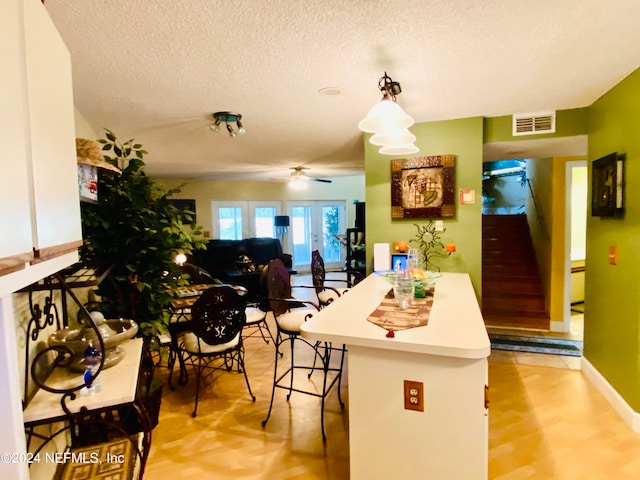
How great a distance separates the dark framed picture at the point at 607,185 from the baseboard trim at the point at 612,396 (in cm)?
133

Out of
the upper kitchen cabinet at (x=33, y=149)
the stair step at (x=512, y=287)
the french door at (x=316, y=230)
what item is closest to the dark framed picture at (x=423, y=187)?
the stair step at (x=512, y=287)

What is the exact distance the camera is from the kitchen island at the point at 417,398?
1426 mm

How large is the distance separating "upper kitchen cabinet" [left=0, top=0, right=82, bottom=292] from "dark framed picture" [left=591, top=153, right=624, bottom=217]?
320cm

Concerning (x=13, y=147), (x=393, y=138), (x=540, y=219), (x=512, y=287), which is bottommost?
(x=512, y=287)

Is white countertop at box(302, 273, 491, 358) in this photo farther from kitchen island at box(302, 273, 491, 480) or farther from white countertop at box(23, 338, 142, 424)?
white countertop at box(23, 338, 142, 424)

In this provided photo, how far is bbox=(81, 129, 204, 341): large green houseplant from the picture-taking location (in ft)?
6.48

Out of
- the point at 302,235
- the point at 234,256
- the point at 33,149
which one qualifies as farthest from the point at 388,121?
the point at 302,235

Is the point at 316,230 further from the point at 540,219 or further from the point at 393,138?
the point at 393,138

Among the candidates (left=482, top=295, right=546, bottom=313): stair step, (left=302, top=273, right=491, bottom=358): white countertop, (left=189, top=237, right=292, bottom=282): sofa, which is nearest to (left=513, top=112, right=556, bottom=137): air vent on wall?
(left=302, top=273, right=491, bottom=358): white countertop

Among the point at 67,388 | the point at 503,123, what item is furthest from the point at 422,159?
the point at 67,388

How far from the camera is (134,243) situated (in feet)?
6.56

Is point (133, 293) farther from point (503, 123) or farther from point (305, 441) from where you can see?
point (503, 123)

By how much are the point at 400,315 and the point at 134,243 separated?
158 cm

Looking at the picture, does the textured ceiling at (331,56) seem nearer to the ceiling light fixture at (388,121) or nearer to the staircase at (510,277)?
the ceiling light fixture at (388,121)
